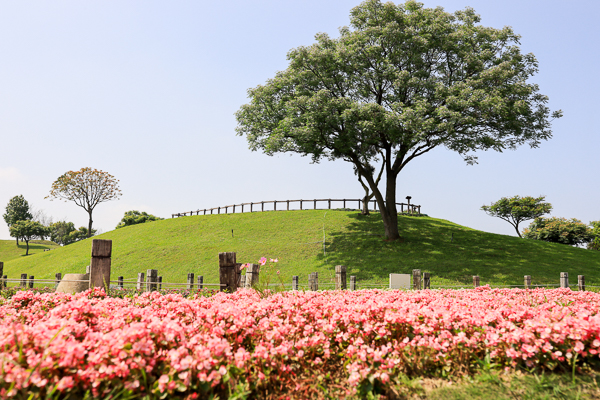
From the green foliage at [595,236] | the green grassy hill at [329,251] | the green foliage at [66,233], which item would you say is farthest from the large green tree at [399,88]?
the green foliage at [66,233]

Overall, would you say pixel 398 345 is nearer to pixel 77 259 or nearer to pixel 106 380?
pixel 106 380

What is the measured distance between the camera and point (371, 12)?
77.8ft

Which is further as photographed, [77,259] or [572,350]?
[77,259]

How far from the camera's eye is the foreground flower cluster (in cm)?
304

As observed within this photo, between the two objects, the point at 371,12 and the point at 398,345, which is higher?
the point at 371,12

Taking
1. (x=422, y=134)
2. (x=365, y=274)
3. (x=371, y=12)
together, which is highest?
(x=371, y=12)

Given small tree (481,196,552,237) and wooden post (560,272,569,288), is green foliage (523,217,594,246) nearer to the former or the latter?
small tree (481,196,552,237)

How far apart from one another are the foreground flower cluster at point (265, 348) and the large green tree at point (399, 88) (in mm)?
17185

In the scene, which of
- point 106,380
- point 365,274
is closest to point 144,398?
point 106,380

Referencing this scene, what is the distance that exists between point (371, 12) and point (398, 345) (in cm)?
2429

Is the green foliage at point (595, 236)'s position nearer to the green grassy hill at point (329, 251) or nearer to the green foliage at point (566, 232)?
the green foliage at point (566, 232)

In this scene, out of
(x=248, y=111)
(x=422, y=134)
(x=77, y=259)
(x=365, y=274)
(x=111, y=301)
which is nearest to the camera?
(x=111, y=301)

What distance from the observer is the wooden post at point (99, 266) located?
27.7 feet

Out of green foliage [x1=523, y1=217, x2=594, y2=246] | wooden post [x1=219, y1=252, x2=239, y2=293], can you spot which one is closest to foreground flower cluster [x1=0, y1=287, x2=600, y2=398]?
wooden post [x1=219, y1=252, x2=239, y2=293]
